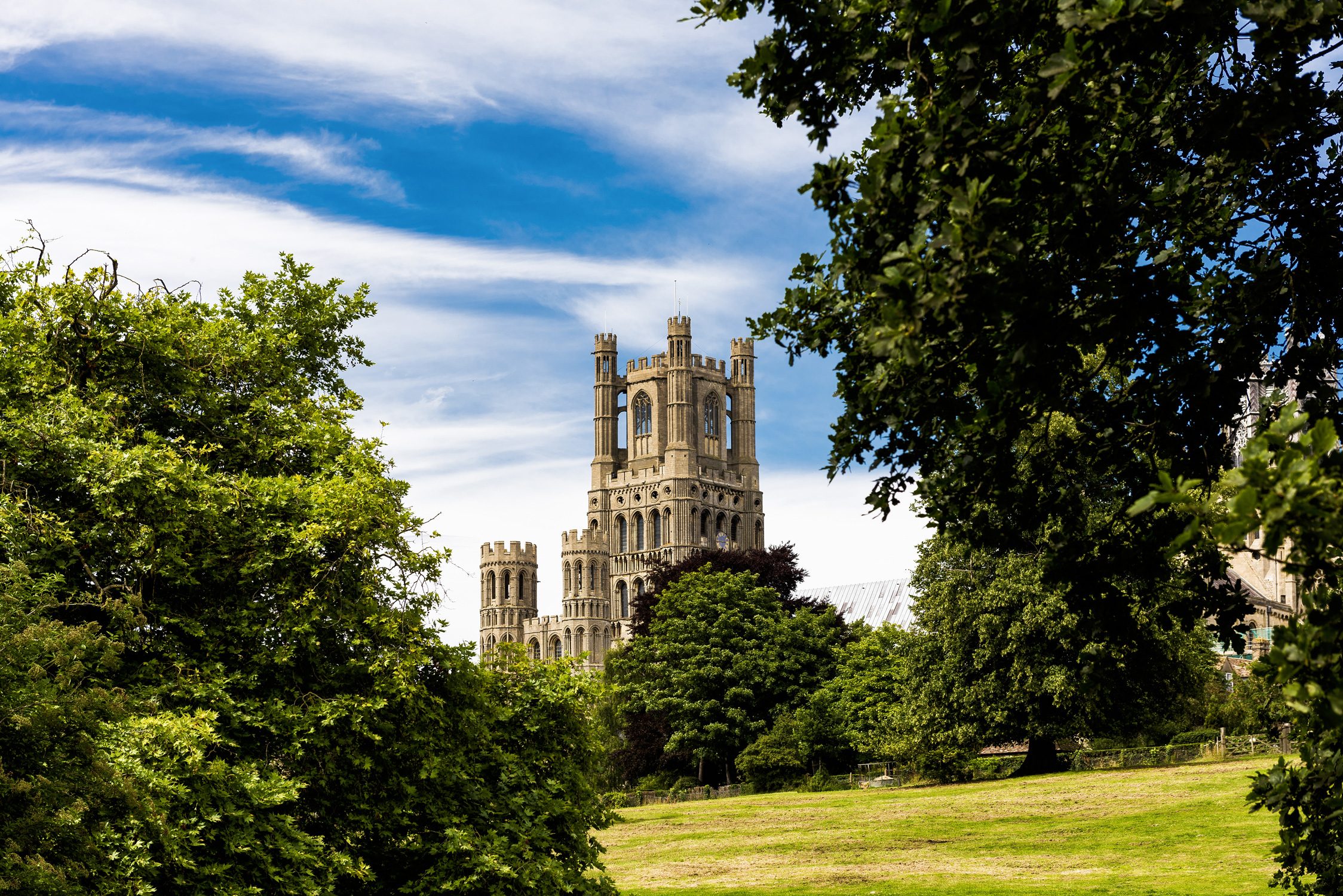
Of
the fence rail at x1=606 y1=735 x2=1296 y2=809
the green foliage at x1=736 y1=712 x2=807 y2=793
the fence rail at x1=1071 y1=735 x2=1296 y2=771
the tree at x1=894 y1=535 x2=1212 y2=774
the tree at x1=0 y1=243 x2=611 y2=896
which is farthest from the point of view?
the green foliage at x1=736 y1=712 x2=807 y2=793

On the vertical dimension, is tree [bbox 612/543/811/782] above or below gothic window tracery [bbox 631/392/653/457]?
below

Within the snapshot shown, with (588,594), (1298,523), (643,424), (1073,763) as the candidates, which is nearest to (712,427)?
(643,424)

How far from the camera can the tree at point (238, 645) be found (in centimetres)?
1253

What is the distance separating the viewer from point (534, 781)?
17.6 meters

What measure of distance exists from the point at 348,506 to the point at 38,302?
5452 millimetres

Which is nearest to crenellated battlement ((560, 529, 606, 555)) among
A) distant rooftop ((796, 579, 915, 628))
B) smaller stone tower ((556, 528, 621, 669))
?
smaller stone tower ((556, 528, 621, 669))

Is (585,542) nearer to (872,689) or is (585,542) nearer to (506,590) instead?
(506,590)

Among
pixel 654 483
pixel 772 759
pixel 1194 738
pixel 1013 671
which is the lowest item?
pixel 772 759

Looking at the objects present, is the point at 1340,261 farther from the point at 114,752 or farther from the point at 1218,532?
the point at 114,752

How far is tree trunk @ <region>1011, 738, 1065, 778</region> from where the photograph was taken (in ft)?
135

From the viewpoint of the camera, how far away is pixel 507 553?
144 metres

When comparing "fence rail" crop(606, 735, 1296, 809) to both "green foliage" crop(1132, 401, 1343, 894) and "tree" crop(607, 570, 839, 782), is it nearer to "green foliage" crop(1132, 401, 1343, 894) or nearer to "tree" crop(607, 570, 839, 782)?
"tree" crop(607, 570, 839, 782)

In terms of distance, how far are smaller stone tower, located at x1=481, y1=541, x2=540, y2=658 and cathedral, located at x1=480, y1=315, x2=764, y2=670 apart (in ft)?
5.15

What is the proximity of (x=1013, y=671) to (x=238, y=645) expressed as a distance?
1122 inches
